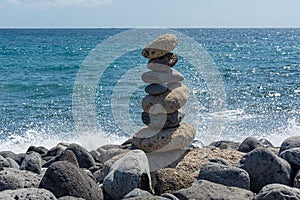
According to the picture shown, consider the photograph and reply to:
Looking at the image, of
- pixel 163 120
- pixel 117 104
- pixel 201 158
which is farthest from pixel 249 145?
pixel 117 104

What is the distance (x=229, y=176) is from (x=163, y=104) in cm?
199

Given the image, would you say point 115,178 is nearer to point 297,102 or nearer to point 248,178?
point 248,178

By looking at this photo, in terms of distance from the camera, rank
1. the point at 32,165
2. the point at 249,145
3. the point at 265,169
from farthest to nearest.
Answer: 1. the point at 249,145
2. the point at 32,165
3. the point at 265,169

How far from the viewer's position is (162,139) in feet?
25.3

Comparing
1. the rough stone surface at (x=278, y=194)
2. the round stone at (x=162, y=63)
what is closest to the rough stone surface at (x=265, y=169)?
the rough stone surface at (x=278, y=194)

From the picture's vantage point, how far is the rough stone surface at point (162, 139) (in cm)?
773

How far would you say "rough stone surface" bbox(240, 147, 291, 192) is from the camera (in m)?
6.26

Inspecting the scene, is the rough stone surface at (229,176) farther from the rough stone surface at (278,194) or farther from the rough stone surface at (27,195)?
the rough stone surface at (27,195)

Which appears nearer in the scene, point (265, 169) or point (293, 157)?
point (265, 169)

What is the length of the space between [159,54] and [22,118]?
8482mm

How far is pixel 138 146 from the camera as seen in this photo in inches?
310

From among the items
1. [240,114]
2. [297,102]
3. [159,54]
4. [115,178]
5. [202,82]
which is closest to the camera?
[115,178]

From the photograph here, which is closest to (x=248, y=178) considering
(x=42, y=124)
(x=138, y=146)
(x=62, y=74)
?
(x=138, y=146)

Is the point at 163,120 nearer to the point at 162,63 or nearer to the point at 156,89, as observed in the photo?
the point at 156,89
